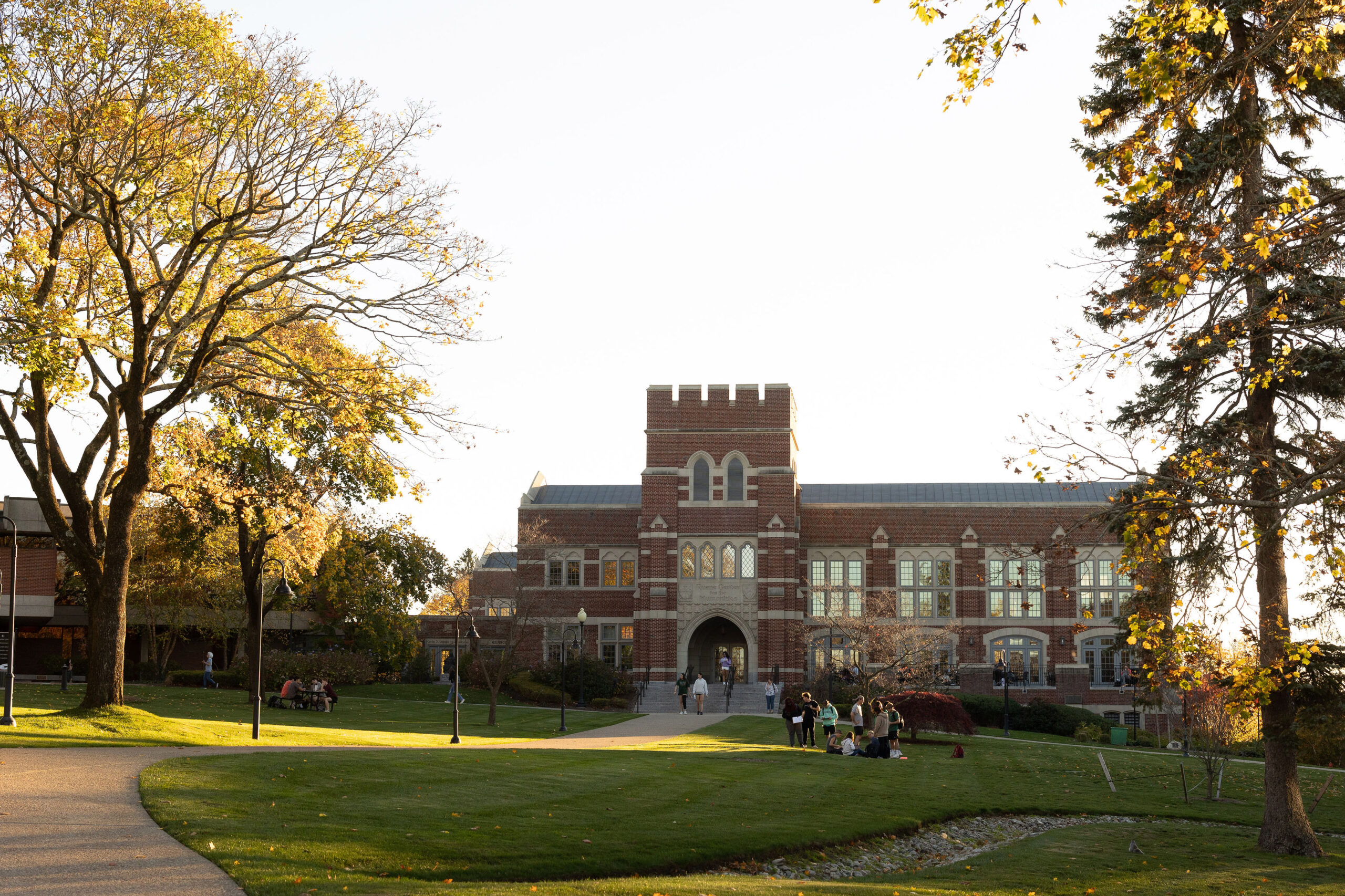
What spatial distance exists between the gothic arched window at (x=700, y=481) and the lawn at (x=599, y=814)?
28.4 metres

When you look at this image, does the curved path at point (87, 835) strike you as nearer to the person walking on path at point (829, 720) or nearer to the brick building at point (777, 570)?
the person walking on path at point (829, 720)

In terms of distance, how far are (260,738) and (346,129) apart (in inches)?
453

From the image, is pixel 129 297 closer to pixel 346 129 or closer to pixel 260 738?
pixel 346 129

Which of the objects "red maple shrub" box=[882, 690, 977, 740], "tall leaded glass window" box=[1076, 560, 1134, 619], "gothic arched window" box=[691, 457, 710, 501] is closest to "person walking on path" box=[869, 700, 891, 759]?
"red maple shrub" box=[882, 690, 977, 740]

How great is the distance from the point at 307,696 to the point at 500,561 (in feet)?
78.1

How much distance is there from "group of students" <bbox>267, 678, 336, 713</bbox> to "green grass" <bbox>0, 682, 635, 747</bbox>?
414 millimetres

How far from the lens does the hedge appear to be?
138 feet

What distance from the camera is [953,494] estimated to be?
57531 mm

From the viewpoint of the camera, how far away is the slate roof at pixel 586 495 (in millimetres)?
59750

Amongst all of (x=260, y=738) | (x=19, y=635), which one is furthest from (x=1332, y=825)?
(x=19, y=635)

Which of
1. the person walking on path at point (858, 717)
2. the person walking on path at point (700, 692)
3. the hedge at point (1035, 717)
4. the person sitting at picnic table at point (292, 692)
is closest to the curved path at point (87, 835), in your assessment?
the person walking on path at point (858, 717)

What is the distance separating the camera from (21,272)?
845 inches

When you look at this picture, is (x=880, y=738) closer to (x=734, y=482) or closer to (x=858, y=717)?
(x=858, y=717)

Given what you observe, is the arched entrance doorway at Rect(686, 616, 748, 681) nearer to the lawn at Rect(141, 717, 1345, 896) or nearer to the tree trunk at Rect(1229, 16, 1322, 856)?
the lawn at Rect(141, 717, 1345, 896)
